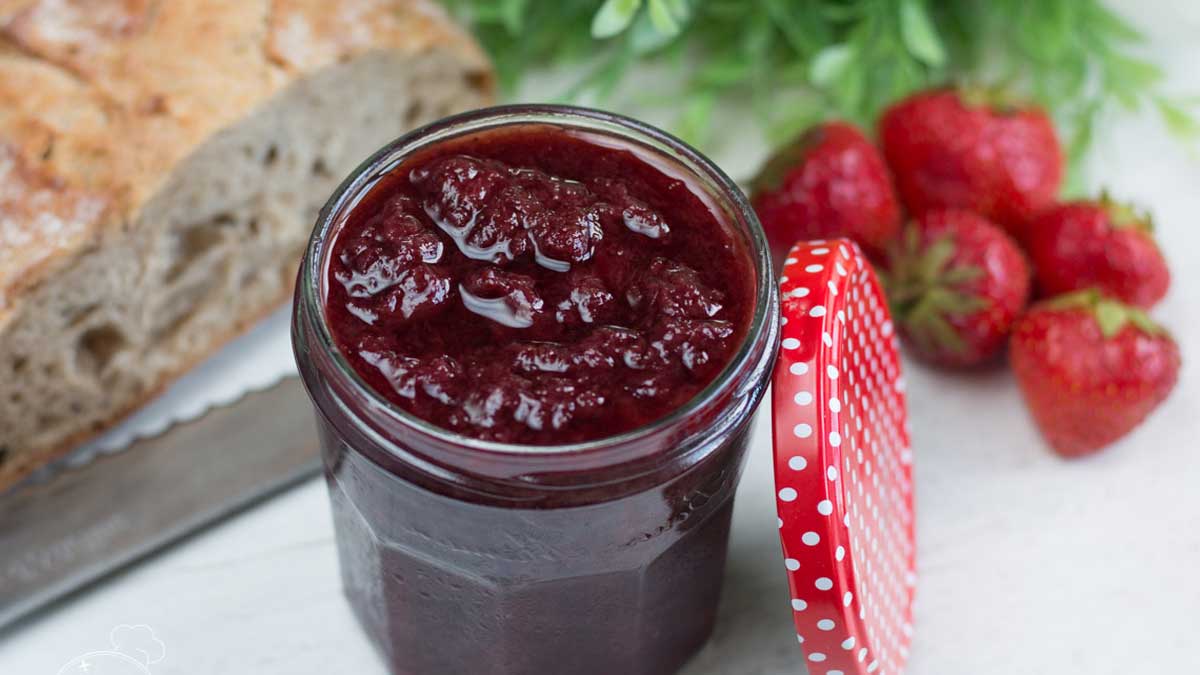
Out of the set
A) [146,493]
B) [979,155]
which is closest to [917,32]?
[979,155]

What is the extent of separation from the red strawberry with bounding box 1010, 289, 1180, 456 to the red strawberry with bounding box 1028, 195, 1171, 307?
0.12 m

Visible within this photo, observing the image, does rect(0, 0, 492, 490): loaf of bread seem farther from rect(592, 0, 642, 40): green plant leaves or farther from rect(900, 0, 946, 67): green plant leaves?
rect(900, 0, 946, 67): green plant leaves

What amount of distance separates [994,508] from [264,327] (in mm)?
1610

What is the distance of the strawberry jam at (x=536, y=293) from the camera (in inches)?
70.5

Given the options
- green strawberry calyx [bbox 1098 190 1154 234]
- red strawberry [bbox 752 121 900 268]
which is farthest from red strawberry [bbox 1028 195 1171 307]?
red strawberry [bbox 752 121 900 268]

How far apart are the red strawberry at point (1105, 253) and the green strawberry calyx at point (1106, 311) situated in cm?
10

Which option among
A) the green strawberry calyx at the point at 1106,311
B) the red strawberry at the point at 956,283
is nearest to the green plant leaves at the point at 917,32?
the red strawberry at the point at 956,283

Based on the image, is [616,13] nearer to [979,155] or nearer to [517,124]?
[517,124]

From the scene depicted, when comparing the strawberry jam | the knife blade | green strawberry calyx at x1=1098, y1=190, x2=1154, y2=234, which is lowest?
the knife blade

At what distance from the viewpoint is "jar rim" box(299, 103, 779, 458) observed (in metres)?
1.72

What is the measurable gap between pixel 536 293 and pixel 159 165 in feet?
3.35

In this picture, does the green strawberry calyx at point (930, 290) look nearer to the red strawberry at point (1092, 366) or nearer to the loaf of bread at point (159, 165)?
the red strawberry at point (1092, 366)

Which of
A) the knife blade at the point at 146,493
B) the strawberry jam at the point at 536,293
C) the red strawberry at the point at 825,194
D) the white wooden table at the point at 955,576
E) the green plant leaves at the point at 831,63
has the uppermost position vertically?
the strawberry jam at the point at 536,293

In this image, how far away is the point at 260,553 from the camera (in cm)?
252
